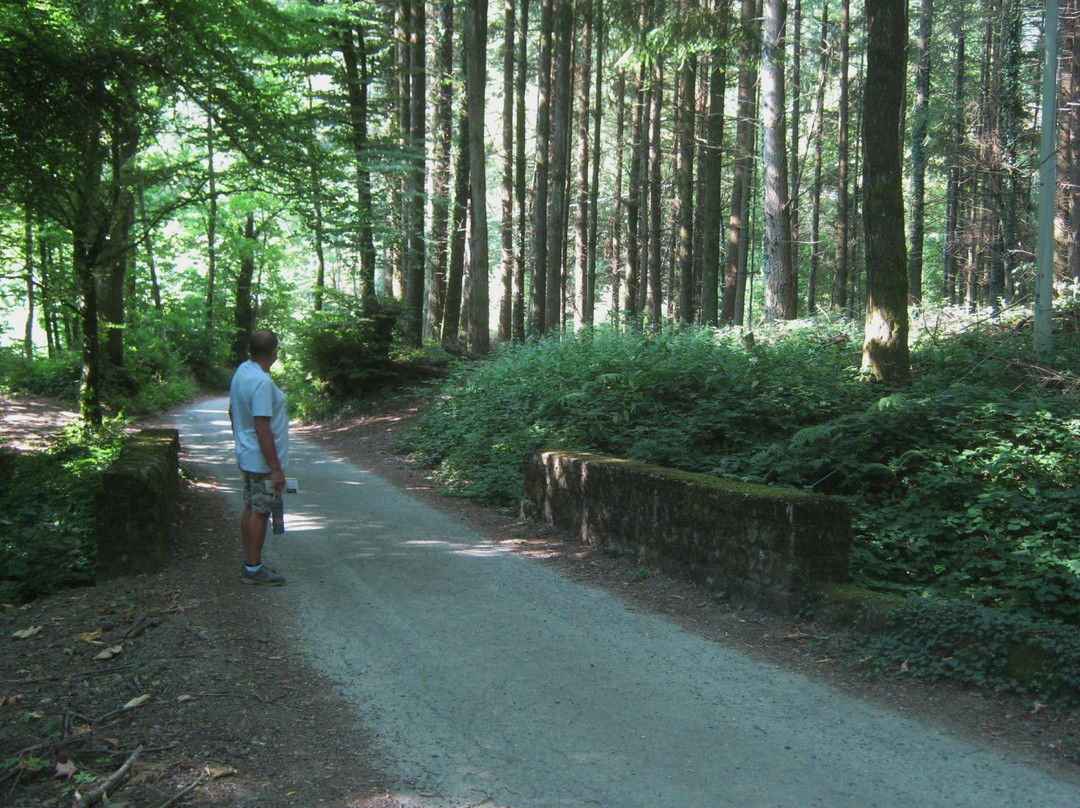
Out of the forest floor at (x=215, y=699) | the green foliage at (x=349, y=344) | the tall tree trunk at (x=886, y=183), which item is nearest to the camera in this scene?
the forest floor at (x=215, y=699)

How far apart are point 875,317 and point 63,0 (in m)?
11.5

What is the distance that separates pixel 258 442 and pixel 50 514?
170 inches

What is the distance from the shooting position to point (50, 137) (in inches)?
400

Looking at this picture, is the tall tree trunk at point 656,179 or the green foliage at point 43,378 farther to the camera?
the tall tree trunk at point 656,179

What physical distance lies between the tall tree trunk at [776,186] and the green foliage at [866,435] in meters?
2.34

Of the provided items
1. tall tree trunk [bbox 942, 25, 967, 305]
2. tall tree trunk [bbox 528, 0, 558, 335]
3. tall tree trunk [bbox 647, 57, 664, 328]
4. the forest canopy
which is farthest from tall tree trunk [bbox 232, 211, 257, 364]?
tall tree trunk [bbox 942, 25, 967, 305]

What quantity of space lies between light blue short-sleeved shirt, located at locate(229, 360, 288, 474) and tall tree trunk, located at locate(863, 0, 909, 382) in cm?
698

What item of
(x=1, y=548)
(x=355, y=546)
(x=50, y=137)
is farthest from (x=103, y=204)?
(x=355, y=546)

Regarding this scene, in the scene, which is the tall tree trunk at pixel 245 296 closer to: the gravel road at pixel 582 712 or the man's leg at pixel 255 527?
the man's leg at pixel 255 527

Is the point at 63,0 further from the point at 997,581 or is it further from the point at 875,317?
the point at 997,581

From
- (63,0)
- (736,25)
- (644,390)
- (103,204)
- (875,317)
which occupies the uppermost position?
(736,25)

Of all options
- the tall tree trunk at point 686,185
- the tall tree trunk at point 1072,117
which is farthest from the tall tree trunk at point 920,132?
the tall tree trunk at point 686,185

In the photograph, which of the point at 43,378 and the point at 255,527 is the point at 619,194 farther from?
the point at 255,527

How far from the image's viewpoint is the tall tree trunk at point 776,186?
16047 millimetres
